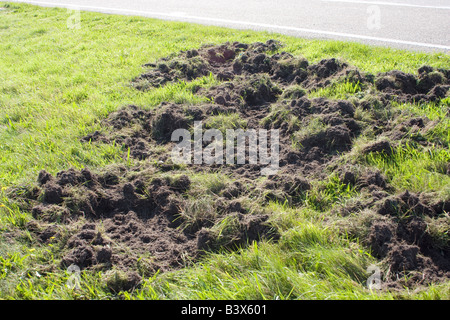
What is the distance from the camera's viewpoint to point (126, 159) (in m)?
3.82

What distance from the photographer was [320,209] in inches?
118

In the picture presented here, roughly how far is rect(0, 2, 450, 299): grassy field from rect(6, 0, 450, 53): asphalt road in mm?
779

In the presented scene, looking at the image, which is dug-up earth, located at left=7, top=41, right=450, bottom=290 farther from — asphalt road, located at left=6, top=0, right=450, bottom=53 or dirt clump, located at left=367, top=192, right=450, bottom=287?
asphalt road, located at left=6, top=0, right=450, bottom=53

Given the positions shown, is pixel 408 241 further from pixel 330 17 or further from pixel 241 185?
pixel 330 17

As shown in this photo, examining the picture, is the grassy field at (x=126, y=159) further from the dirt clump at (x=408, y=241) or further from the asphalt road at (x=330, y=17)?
the asphalt road at (x=330, y=17)

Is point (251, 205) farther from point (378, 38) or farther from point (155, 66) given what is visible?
point (378, 38)

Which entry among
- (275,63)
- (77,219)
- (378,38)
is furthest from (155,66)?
(378,38)

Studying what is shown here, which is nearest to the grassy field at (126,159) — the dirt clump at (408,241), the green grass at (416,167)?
the green grass at (416,167)

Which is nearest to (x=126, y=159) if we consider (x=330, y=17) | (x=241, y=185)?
(x=241, y=185)

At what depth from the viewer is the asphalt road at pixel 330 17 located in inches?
252

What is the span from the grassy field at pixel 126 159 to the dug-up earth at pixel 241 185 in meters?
0.13

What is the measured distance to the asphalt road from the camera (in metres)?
6.41

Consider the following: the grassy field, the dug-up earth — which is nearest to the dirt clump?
the dug-up earth

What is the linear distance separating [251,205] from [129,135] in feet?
6.31
